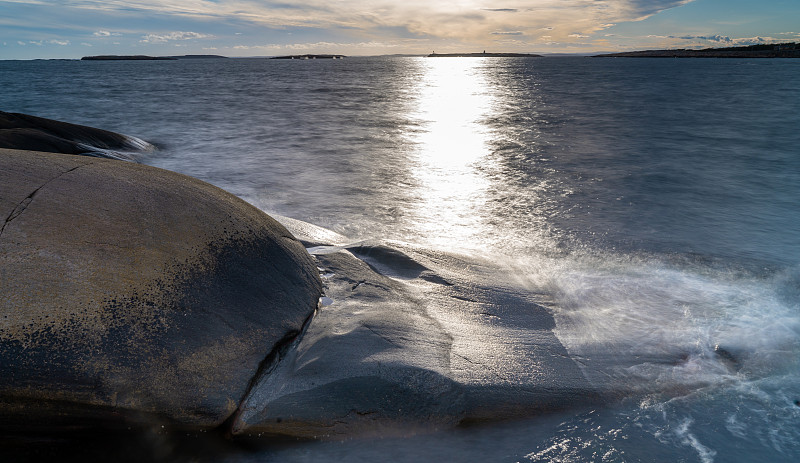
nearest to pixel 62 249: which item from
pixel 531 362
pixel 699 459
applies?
pixel 531 362

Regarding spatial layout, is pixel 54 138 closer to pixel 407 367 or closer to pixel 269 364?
pixel 269 364

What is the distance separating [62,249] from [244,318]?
1.00 meters

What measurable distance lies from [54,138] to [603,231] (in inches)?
328

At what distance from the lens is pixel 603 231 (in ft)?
20.7

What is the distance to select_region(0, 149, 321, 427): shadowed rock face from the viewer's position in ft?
7.01

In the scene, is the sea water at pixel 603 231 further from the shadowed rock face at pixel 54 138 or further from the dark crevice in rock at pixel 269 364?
the shadowed rock face at pixel 54 138

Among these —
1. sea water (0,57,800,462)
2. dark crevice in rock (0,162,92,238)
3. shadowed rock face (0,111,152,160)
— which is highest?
shadowed rock face (0,111,152,160)

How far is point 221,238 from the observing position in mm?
2936

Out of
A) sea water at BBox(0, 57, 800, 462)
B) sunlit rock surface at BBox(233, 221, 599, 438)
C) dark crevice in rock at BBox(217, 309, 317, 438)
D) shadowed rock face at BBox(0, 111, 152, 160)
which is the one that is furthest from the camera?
shadowed rock face at BBox(0, 111, 152, 160)

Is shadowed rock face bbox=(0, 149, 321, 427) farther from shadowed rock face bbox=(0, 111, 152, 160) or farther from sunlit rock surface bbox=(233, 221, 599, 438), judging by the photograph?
shadowed rock face bbox=(0, 111, 152, 160)

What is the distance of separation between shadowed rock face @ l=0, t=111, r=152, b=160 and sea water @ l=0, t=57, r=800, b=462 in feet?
3.05

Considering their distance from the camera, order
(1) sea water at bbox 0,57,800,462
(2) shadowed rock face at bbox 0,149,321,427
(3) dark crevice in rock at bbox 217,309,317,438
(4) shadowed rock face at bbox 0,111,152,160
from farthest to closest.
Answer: (4) shadowed rock face at bbox 0,111,152,160, (1) sea water at bbox 0,57,800,462, (3) dark crevice in rock at bbox 217,309,317,438, (2) shadowed rock face at bbox 0,149,321,427

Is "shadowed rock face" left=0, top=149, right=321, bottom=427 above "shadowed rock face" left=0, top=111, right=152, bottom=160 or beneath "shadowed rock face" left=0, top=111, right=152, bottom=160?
beneath

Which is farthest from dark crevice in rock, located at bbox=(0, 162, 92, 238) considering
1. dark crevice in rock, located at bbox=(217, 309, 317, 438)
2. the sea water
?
the sea water
